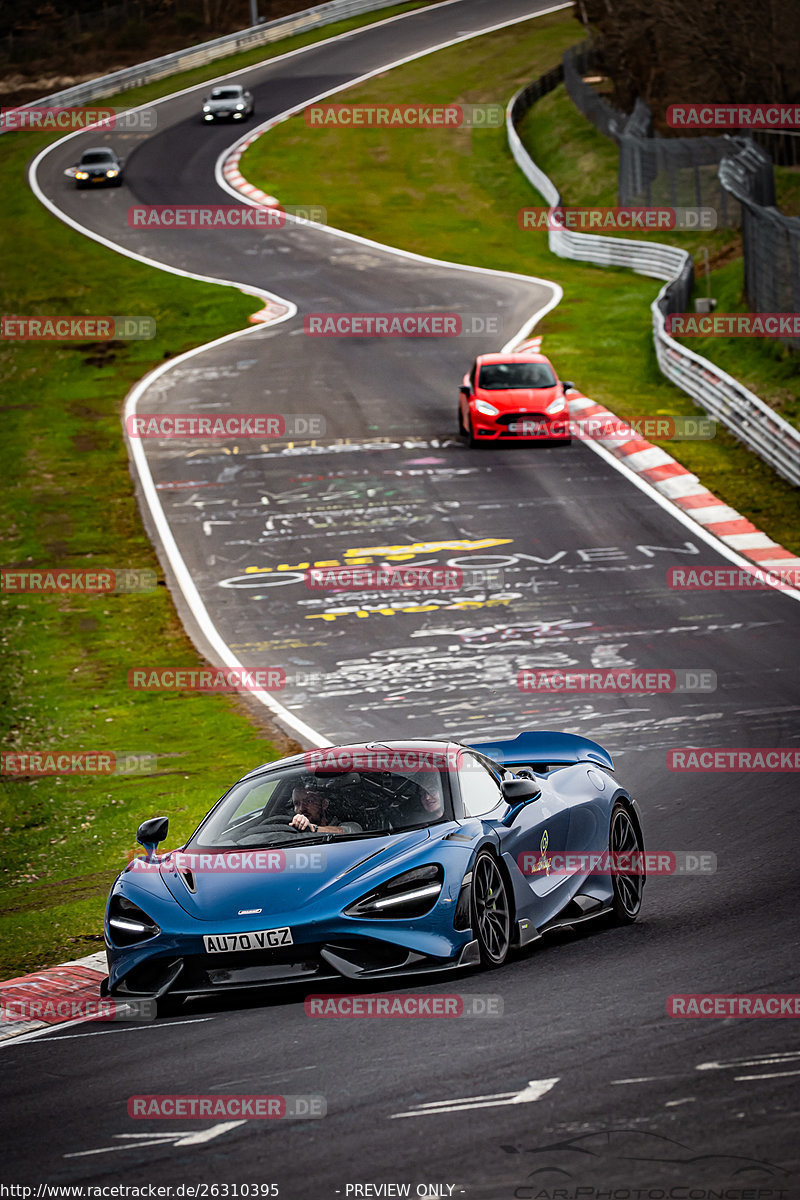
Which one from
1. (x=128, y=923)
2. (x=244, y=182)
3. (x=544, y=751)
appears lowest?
(x=244, y=182)

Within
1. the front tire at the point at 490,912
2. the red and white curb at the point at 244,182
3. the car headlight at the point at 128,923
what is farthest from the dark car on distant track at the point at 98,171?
the front tire at the point at 490,912

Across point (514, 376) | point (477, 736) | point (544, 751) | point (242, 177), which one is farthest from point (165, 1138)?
point (242, 177)

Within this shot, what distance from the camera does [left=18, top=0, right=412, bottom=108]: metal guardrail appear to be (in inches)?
3063

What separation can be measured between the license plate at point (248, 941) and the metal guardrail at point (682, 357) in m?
19.8

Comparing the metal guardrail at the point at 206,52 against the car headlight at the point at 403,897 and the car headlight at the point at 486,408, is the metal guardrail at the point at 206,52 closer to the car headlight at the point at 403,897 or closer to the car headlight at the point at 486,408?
the car headlight at the point at 486,408

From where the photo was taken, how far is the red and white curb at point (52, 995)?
8.89 meters

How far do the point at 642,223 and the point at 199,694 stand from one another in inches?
1404

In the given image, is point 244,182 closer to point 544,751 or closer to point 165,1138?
point 544,751

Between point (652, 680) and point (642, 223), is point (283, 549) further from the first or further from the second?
point (642, 223)

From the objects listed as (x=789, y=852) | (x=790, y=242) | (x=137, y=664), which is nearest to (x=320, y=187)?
(x=790, y=242)

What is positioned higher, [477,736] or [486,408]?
[477,736]

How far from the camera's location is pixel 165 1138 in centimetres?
629

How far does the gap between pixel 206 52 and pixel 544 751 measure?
78.0 metres

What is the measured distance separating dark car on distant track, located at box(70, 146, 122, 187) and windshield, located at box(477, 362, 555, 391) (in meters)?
32.9
